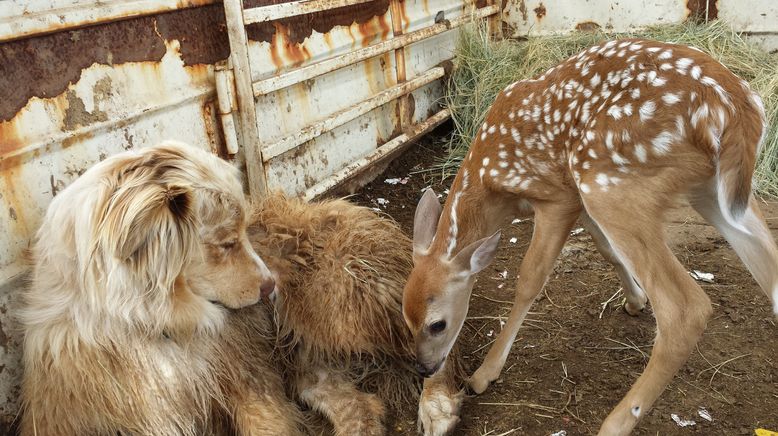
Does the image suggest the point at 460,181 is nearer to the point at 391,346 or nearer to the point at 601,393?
the point at 391,346

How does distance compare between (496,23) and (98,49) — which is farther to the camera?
(496,23)

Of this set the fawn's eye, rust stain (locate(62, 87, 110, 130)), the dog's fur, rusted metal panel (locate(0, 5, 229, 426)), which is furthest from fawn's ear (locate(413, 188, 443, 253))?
rust stain (locate(62, 87, 110, 130))

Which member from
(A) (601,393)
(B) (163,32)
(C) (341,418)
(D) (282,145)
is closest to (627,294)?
(A) (601,393)

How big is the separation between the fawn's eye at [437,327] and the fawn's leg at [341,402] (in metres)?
0.42

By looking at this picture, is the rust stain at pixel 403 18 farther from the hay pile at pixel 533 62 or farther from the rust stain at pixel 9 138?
the rust stain at pixel 9 138

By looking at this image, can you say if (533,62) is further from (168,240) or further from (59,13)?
(168,240)

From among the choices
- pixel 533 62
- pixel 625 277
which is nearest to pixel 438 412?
pixel 625 277

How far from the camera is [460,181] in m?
3.56

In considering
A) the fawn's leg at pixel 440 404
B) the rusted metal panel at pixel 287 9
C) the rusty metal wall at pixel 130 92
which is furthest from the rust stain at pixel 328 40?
the fawn's leg at pixel 440 404

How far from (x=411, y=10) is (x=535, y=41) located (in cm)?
136

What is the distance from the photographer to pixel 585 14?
259 inches

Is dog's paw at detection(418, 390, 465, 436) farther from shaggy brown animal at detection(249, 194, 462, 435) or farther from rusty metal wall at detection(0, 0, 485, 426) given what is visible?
rusty metal wall at detection(0, 0, 485, 426)

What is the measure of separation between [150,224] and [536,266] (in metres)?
1.71

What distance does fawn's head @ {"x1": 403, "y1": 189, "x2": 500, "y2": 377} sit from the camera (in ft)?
10.4
